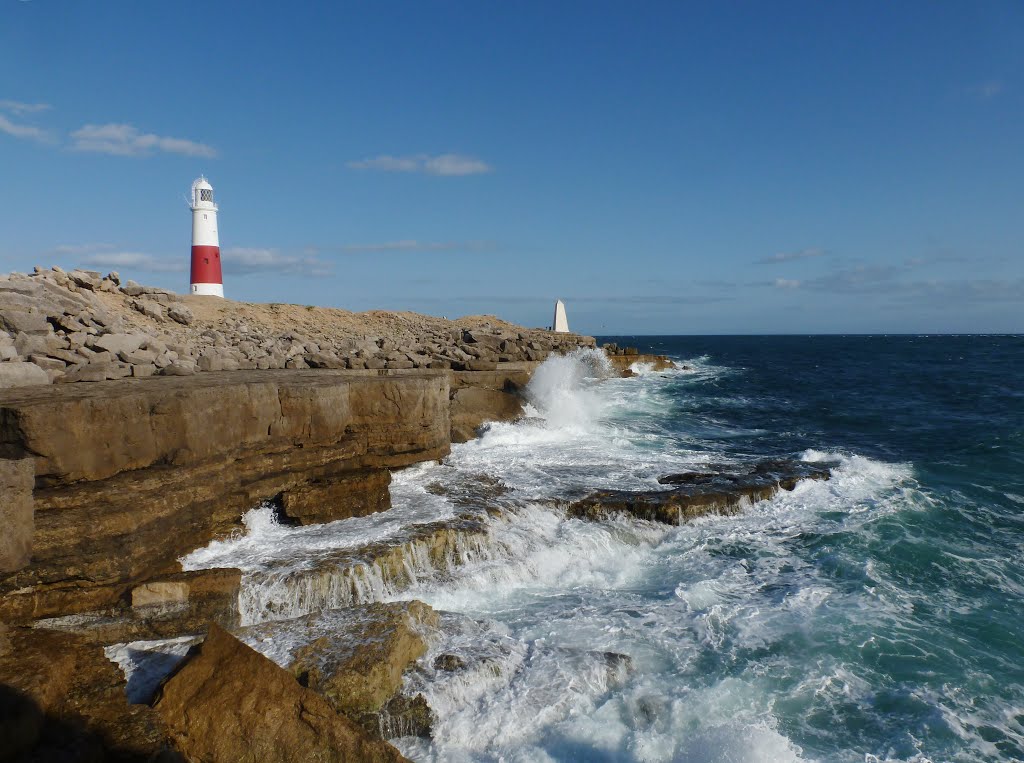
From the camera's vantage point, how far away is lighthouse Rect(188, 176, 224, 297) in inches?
1081

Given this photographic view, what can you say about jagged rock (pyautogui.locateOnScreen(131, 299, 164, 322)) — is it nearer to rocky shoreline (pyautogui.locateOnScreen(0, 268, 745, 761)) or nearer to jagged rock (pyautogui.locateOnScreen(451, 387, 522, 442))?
rocky shoreline (pyautogui.locateOnScreen(0, 268, 745, 761))

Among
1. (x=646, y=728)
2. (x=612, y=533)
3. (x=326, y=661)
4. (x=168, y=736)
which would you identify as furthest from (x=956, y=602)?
(x=168, y=736)

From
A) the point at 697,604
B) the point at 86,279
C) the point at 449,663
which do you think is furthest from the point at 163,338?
the point at 697,604

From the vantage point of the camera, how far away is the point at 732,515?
960 centimetres

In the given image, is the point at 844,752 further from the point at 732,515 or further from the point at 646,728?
the point at 732,515

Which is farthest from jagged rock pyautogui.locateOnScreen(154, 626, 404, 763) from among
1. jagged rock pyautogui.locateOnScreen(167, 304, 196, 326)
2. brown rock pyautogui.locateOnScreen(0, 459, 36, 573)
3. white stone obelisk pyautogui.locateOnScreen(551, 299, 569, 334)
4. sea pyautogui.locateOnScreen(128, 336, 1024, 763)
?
white stone obelisk pyautogui.locateOnScreen(551, 299, 569, 334)

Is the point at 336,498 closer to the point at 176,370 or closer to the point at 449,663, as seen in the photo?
the point at 176,370

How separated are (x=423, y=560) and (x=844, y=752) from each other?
447 centimetres

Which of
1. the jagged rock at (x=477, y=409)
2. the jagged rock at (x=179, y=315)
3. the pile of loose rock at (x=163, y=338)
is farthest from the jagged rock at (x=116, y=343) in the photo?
the jagged rock at (x=179, y=315)

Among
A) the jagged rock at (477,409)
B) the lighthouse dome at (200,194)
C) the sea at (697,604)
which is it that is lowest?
the sea at (697,604)

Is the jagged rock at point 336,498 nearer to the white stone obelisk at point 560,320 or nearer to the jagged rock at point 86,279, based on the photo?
the jagged rock at point 86,279

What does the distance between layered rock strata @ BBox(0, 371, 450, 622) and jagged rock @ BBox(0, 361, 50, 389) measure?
531 millimetres

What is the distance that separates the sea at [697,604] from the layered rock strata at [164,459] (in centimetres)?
51

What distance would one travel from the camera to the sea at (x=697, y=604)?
487 centimetres
